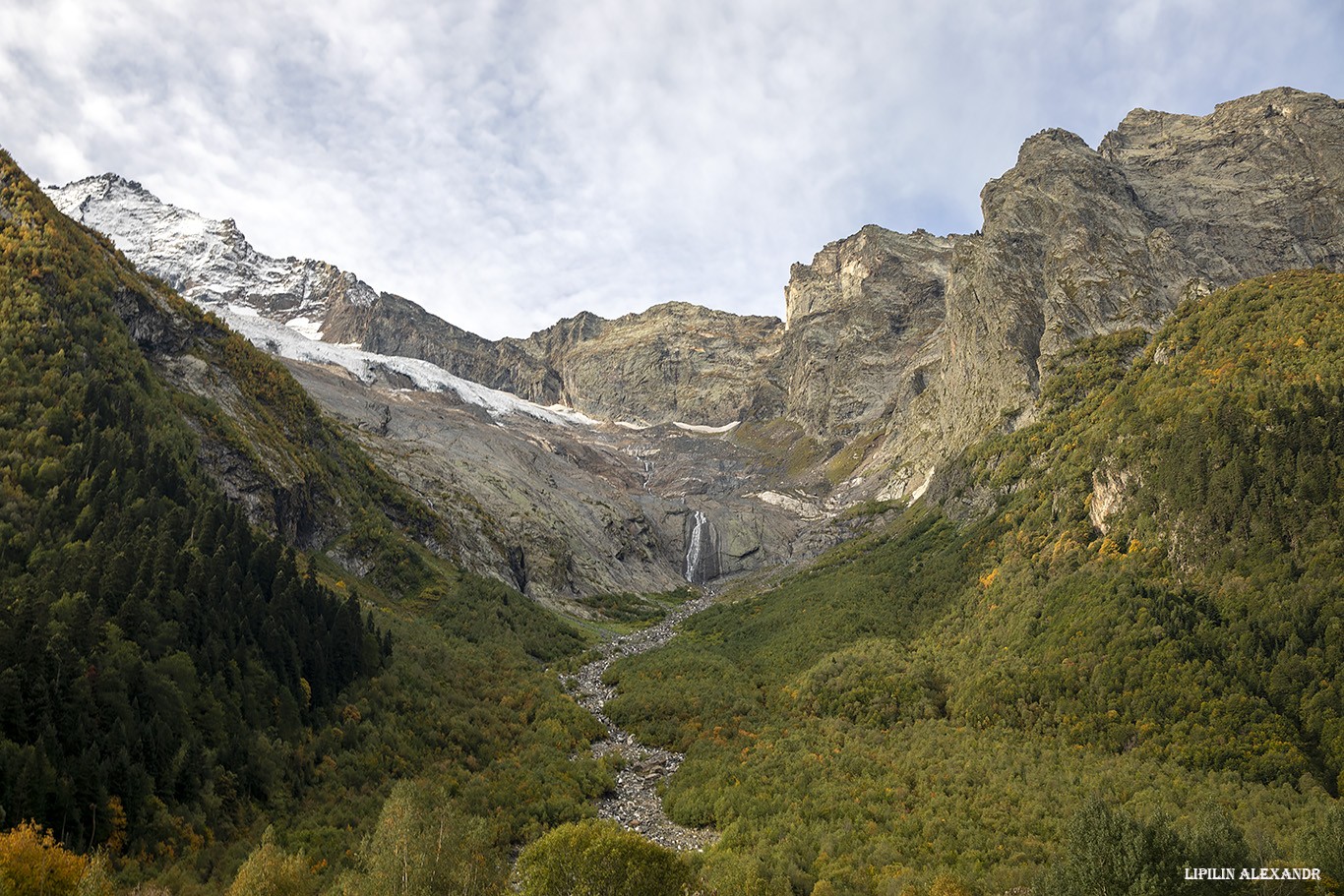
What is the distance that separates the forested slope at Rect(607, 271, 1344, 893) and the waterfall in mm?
63371

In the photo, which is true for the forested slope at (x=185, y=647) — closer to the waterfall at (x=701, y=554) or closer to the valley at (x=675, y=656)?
the valley at (x=675, y=656)

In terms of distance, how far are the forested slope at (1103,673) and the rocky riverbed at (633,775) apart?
0.99 m

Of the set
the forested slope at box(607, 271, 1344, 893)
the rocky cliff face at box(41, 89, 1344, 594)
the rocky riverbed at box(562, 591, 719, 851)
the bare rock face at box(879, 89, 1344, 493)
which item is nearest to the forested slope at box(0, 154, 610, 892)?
the rocky riverbed at box(562, 591, 719, 851)

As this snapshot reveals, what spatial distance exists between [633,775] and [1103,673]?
2134cm

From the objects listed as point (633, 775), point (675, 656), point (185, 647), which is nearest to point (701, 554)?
point (675, 656)

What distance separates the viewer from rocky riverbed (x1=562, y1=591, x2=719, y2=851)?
24994 mm

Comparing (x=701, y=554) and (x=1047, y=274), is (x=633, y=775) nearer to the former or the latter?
(x=701, y=554)

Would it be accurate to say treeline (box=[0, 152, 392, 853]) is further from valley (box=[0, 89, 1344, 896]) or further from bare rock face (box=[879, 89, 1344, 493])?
bare rock face (box=[879, 89, 1344, 493])

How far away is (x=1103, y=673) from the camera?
86.9ft

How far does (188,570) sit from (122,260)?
42810mm

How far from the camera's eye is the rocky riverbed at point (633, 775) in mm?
24994

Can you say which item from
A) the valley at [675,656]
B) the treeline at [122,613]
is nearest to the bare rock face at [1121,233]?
the valley at [675,656]

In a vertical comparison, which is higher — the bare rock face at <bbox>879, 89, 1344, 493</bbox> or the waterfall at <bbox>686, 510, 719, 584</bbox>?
the bare rock face at <bbox>879, 89, 1344, 493</bbox>

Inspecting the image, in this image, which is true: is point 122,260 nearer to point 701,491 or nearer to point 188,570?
point 188,570
